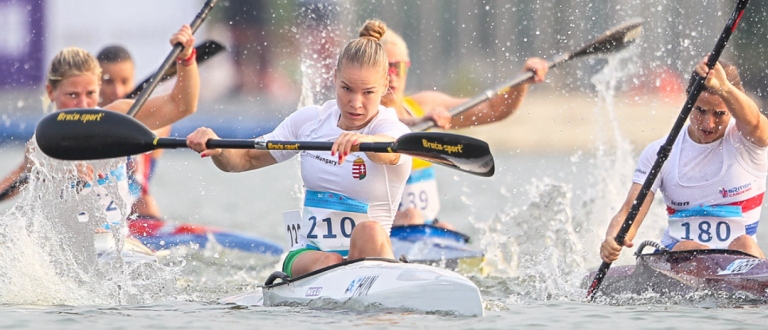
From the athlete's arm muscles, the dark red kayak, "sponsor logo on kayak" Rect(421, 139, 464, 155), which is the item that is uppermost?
"sponsor logo on kayak" Rect(421, 139, 464, 155)

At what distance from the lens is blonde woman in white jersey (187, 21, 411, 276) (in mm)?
5434

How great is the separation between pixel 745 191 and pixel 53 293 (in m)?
3.68

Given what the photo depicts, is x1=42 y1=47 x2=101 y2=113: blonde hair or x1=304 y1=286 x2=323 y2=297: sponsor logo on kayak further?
x1=42 y1=47 x2=101 y2=113: blonde hair

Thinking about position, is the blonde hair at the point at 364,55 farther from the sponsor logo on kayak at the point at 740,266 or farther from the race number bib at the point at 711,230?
the race number bib at the point at 711,230

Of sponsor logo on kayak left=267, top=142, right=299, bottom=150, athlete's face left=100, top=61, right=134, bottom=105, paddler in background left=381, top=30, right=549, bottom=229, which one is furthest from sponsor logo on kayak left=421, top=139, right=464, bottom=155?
athlete's face left=100, top=61, right=134, bottom=105

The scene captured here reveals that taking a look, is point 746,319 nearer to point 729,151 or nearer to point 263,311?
point 729,151

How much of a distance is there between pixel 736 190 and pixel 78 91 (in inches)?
154

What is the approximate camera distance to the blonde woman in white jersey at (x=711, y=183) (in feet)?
21.3

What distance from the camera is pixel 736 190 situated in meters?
6.61

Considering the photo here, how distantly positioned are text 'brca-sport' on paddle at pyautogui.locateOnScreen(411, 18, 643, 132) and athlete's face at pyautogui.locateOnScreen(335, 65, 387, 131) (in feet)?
10.3

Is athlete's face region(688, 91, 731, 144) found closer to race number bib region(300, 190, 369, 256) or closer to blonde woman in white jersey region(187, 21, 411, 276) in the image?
blonde woman in white jersey region(187, 21, 411, 276)

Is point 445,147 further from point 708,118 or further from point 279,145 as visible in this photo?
point 708,118

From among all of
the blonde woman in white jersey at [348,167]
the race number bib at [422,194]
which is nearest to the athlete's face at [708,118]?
the blonde woman in white jersey at [348,167]

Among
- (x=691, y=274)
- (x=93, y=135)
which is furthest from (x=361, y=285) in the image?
(x=691, y=274)
